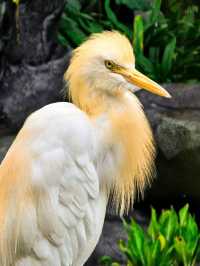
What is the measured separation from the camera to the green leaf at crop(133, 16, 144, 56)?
19.4ft

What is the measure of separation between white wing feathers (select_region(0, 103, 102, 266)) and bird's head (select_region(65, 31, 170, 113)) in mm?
116

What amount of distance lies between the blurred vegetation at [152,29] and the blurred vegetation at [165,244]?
6.35 feet

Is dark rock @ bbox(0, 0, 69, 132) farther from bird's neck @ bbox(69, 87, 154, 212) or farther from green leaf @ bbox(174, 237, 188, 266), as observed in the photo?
bird's neck @ bbox(69, 87, 154, 212)

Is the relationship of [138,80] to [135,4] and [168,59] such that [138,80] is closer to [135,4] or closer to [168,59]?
[168,59]

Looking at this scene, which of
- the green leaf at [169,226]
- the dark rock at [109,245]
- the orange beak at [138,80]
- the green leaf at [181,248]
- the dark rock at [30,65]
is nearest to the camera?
the orange beak at [138,80]

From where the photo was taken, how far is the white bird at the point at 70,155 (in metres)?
2.99

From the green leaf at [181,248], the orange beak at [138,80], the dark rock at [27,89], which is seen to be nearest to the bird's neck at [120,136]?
the orange beak at [138,80]

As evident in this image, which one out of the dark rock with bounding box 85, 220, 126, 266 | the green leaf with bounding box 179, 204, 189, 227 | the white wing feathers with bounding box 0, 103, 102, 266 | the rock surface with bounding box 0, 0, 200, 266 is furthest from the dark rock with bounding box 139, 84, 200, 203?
the white wing feathers with bounding box 0, 103, 102, 266

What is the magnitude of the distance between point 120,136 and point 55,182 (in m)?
0.34

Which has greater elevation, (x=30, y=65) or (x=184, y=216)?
(x=30, y=65)

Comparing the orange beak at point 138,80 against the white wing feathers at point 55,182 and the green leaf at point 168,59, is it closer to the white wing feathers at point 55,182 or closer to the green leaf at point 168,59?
the white wing feathers at point 55,182

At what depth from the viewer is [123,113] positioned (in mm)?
3123

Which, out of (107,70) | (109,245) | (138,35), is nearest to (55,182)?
(107,70)

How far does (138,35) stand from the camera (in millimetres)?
5945
